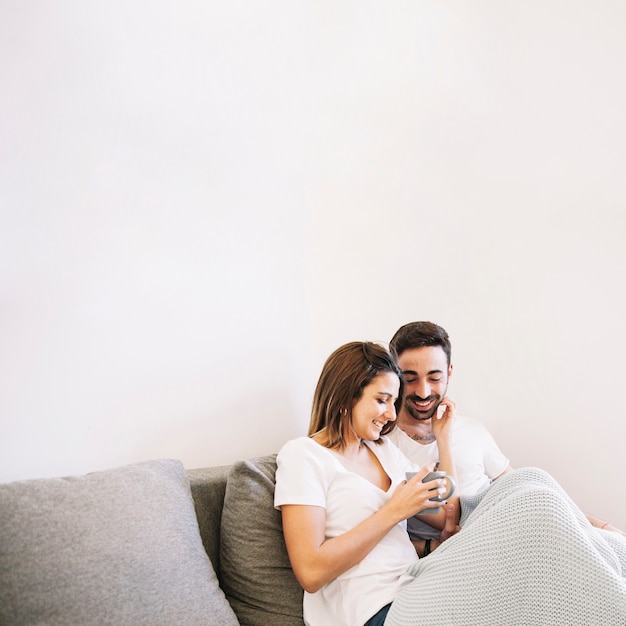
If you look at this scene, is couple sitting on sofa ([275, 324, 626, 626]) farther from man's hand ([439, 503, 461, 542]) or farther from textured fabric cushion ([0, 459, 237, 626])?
textured fabric cushion ([0, 459, 237, 626])

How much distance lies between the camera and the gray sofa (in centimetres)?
128

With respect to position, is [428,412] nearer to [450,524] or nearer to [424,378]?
[424,378]

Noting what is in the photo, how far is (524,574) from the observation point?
1362 millimetres

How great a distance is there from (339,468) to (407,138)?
4.72 ft

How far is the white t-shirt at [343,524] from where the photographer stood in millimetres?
1610

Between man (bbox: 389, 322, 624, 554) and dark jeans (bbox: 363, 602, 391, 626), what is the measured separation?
638 millimetres

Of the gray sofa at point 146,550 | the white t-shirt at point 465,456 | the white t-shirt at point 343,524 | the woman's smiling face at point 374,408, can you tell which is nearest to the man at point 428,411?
the white t-shirt at point 465,456

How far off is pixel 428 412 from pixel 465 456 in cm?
17

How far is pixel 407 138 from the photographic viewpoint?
2.72 metres

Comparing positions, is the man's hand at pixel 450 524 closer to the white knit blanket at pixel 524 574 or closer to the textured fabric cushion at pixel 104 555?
the white knit blanket at pixel 524 574

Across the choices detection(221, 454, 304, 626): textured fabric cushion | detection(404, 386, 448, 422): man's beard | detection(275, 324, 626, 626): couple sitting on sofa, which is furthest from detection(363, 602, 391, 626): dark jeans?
detection(404, 386, 448, 422): man's beard

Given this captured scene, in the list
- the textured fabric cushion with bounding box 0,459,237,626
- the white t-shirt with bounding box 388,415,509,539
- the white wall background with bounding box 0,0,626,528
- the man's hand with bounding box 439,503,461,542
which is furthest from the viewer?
the white t-shirt with bounding box 388,415,509,539

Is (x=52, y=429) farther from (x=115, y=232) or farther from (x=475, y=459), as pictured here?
(x=475, y=459)

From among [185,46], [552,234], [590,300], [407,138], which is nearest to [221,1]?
[185,46]
